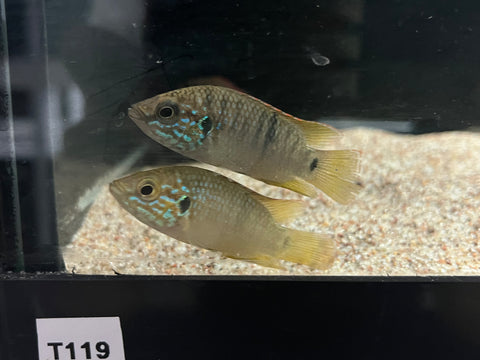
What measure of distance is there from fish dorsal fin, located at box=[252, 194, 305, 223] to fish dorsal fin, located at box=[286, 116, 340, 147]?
138 mm

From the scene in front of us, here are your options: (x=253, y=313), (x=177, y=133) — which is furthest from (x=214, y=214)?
(x=253, y=313)

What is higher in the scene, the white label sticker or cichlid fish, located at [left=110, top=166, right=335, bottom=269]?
cichlid fish, located at [left=110, top=166, right=335, bottom=269]

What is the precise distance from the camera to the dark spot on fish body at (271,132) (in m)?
0.66

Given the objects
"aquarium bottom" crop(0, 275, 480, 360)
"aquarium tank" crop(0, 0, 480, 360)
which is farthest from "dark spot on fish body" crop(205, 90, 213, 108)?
"aquarium bottom" crop(0, 275, 480, 360)

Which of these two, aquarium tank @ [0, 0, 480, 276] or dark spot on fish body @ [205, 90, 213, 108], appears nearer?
dark spot on fish body @ [205, 90, 213, 108]

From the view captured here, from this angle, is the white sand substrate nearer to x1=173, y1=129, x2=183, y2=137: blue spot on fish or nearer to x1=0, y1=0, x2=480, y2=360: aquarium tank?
x1=0, y1=0, x2=480, y2=360: aquarium tank

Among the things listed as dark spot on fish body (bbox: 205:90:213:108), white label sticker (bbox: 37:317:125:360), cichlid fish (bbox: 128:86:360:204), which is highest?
dark spot on fish body (bbox: 205:90:213:108)

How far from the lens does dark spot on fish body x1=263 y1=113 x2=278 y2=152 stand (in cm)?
66

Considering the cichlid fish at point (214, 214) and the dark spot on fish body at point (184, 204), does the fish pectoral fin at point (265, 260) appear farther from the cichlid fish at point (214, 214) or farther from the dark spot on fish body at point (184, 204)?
the dark spot on fish body at point (184, 204)

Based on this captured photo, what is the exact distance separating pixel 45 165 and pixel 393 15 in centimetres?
89

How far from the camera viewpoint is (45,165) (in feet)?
2.79

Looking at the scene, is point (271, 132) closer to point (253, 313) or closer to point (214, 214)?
point (214, 214)

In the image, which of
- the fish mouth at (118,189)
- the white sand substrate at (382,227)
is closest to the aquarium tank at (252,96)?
the white sand substrate at (382,227)

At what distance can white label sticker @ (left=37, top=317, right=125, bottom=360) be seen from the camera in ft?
2.56
